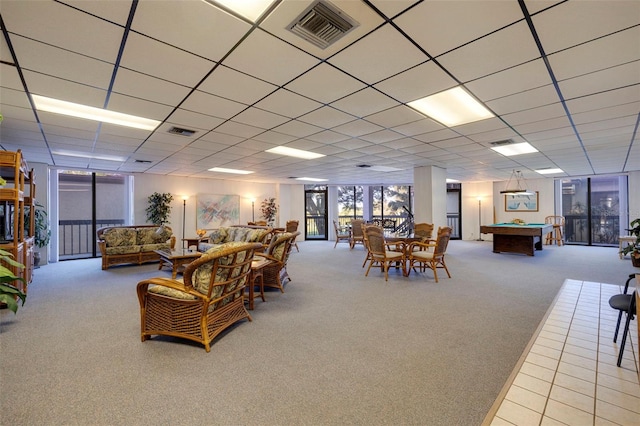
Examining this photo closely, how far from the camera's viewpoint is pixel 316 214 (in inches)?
492

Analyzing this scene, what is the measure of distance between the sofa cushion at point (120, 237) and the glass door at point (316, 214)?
6.90 m

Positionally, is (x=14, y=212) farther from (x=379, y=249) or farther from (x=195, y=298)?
(x=379, y=249)

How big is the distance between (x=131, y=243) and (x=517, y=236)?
32.9ft

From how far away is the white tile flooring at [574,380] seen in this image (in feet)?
5.71

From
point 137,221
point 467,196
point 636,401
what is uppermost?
point 467,196

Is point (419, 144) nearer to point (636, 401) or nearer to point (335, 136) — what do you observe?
point (335, 136)

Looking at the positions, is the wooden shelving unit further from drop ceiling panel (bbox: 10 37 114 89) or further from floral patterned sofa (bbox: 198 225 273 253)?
floral patterned sofa (bbox: 198 225 273 253)

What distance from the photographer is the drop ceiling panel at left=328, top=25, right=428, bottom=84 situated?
6.47 feet

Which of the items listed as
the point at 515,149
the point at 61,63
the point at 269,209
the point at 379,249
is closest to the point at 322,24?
the point at 61,63

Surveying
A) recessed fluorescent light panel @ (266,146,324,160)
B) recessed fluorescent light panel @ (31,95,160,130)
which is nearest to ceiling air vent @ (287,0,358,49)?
recessed fluorescent light panel @ (31,95,160,130)

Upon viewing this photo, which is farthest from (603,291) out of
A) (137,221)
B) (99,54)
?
(137,221)

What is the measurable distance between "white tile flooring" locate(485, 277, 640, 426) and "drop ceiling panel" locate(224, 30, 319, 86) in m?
2.76

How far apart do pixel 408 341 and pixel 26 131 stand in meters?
5.81

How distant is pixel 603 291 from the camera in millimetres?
4340
